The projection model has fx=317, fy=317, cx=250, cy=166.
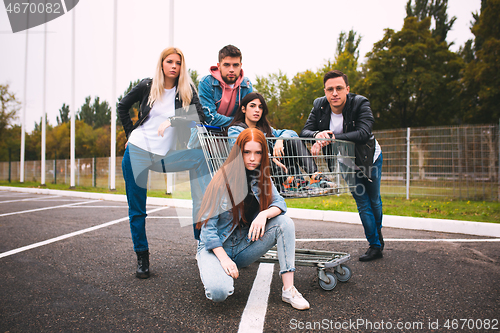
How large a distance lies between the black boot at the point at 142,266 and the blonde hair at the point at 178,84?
144 centimetres

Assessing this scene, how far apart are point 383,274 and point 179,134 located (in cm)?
240

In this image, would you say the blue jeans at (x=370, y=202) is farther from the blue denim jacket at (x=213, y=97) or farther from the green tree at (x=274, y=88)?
the green tree at (x=274, y=88)

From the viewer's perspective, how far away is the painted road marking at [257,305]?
6.60 ft

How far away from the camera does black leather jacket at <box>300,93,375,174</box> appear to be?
3242 mm

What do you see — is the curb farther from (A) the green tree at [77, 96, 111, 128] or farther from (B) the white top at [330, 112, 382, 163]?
(A) the green tree at [77, 96, 111, 128]

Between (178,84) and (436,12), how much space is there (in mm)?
34247

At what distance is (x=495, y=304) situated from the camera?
232 cm

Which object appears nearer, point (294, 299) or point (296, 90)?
point (294, 299)

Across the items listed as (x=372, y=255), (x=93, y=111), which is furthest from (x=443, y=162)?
(x=93, y=111)

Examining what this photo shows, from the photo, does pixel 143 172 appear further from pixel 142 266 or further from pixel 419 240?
pixel 419 240

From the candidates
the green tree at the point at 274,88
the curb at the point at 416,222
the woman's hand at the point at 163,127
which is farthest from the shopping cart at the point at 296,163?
the green tree at the point at 274,88

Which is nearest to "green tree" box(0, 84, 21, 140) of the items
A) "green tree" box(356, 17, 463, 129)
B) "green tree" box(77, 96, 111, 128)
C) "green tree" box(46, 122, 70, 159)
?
"green tree" box(46, 122, 70, 159)

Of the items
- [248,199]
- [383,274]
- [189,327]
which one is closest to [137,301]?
[189,327]

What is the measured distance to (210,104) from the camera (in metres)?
3.32
